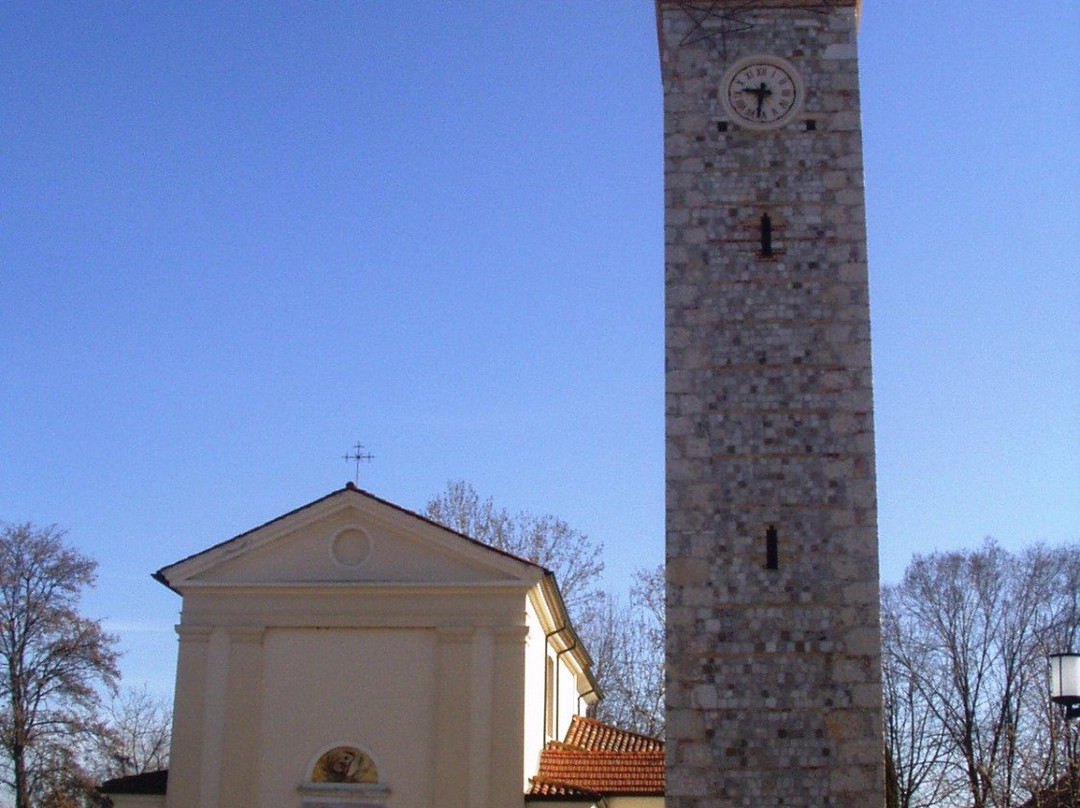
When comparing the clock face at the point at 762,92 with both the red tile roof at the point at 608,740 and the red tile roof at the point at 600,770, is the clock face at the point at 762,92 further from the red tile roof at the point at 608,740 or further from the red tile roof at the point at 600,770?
the red tile roof at the point at 608,740

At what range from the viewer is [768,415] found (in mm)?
17812

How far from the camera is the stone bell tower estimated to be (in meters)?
16.7

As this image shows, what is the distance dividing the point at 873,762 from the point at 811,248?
22.6ft

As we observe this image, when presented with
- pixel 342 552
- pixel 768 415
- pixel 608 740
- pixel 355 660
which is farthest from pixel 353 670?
pixel 768 415

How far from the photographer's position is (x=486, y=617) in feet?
69.1

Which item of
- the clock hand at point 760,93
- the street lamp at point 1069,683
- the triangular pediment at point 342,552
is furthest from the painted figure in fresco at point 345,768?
the street lamp at point 1069,683

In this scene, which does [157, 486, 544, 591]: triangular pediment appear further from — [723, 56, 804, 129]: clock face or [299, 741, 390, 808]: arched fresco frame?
[723, 56, 804, 129]: clock face

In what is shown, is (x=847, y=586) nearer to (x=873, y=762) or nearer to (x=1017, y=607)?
(x=873, y=762)

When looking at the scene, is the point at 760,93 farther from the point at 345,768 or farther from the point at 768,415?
the point at 345,768

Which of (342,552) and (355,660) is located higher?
(342,552)

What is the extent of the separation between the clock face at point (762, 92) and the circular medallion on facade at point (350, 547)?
8.92 meters

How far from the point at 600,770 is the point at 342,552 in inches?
228

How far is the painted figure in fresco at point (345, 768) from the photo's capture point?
67.2 feet

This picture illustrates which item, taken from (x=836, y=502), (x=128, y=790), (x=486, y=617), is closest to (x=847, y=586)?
(x=836, y=502)
